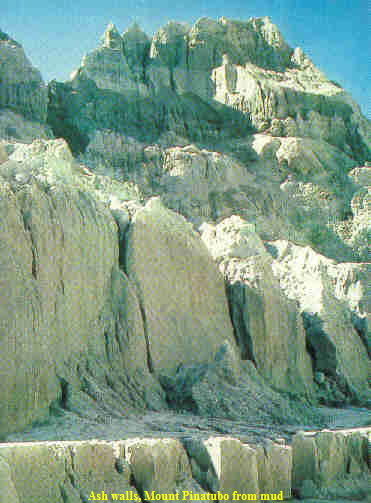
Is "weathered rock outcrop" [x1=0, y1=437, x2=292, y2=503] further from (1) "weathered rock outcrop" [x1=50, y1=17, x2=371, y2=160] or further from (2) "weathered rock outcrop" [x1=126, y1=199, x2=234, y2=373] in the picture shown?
(1) "weathered rock outcrop" [x1=50, y1=17, x2=371, y2=160]

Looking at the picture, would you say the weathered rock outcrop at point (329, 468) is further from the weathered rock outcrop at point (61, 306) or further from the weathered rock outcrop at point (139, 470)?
the weathered rock outcrop at point (61, 306)

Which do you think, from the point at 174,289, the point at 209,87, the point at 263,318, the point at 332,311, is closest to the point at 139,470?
the point at 174,289

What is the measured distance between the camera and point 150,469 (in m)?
6.20

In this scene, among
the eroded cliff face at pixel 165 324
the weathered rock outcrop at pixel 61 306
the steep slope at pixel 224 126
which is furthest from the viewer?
the steep slope at pixel 224 126

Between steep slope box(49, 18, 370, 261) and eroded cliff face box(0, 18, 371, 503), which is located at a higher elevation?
steep slope box(49, 18, 370, 261)

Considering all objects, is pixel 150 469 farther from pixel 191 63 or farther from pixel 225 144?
pixel 191 63

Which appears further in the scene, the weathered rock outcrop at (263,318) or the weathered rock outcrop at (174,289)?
the weathered rock outcrop at (263,318)

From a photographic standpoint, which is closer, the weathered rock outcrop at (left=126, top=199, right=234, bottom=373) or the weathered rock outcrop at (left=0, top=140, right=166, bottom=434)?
the weathered rock outcrop at (left=0, top=140, right=166, bottom=434)

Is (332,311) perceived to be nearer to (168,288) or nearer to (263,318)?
(263,318)

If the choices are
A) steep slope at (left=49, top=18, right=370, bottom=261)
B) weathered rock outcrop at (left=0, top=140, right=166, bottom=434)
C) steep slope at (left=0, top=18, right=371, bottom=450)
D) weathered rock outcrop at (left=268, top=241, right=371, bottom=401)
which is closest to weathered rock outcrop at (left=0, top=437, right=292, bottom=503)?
steep slope at (left=0, top=18, right=371, bottom=450)

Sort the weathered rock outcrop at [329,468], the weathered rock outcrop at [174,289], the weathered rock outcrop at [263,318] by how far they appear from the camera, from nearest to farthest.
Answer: the weathered rock outcrop at [329,468] → the weathered rock outcrop at [174,289] → the weathered rock outcrop at [263,318]

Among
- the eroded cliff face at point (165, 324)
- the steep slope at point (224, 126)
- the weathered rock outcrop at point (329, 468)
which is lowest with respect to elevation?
the weathered rock outcrop at point (329, 468)

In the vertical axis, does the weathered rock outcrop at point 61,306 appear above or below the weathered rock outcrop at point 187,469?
above

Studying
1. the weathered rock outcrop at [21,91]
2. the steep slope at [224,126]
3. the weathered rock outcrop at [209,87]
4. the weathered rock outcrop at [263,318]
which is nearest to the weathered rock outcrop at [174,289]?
the weathered rock outcrop at [263,318]
